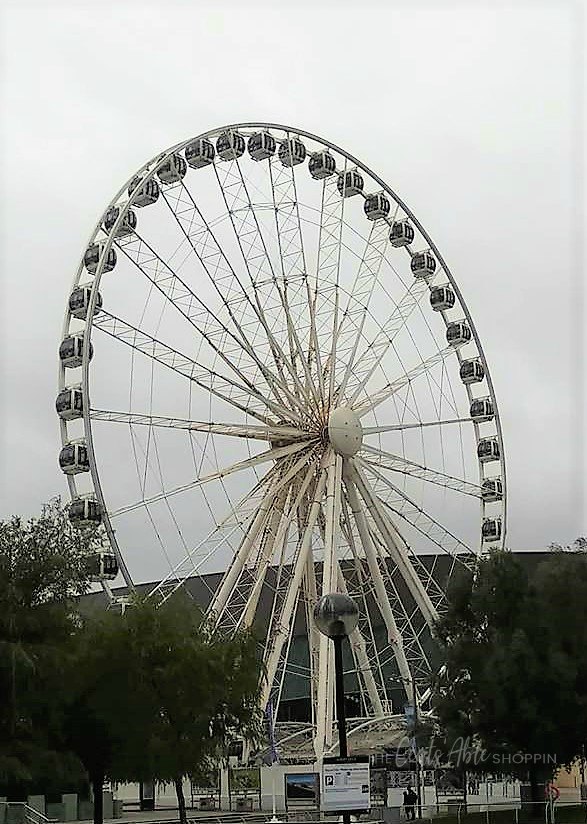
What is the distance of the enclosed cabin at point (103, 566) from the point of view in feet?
Result: 105

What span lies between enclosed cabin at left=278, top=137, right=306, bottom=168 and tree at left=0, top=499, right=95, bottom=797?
58.5ft

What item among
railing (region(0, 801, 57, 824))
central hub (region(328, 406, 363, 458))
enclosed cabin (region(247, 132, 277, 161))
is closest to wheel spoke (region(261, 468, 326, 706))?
central hub (region(328, 406, 363, 458))

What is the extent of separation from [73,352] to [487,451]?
17.0 m

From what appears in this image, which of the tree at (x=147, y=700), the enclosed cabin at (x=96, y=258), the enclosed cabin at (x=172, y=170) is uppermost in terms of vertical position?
the enclosed cabin at (x=172, y=170)

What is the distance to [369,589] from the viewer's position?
1747 inches

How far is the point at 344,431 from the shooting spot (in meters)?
41.2

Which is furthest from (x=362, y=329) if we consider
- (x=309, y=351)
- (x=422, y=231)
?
(x=422, y=231)

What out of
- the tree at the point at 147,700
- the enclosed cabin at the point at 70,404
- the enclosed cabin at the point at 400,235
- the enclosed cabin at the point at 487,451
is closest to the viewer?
the tree at the point at 147,700

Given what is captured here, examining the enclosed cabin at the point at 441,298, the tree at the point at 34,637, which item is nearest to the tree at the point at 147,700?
the tree at the point at 34,637

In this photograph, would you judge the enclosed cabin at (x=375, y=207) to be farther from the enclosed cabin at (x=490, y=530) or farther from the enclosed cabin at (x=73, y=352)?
the enclosed cabin at (x=73, y=352)

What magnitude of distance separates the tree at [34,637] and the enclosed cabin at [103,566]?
1338 millimetres

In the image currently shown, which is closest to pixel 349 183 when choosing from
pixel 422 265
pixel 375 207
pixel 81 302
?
pixel 375 207

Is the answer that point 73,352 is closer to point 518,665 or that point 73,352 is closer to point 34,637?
point 34,637

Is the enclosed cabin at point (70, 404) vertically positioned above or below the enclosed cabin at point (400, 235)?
below
